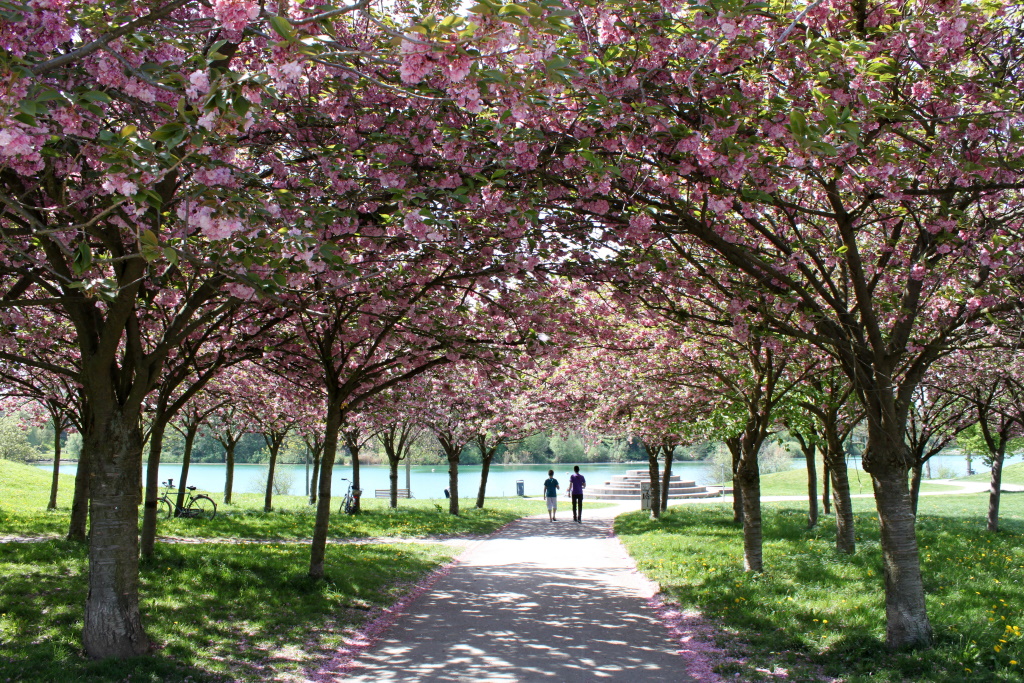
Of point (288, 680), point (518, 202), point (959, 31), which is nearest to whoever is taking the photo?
point (959, 31)

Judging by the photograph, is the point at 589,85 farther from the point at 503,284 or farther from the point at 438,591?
the point at 438,591

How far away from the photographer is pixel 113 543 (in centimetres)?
600

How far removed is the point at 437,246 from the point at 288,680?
165 inches

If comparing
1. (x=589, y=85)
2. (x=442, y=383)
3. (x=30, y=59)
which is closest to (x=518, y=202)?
(x=589, y=85)

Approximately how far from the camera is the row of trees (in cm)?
359

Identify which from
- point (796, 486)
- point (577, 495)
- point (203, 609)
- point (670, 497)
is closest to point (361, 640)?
point (203, 609)

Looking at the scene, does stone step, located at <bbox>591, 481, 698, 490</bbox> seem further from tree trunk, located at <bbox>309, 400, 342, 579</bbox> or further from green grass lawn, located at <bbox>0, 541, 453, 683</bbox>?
tree trunk, located at <bbox>309, 400, 342, 579</bbox>

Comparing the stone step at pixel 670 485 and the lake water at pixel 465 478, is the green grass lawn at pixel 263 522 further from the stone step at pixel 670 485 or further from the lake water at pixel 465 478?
the lake water at pixel 465 478

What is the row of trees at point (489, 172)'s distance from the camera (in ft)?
11.8

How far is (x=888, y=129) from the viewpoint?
500 centimetres

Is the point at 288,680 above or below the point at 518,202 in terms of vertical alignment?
below

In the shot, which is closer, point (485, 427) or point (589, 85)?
point (589, 85)

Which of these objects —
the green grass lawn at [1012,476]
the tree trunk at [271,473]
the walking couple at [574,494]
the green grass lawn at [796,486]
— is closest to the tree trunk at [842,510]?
the walking couple at [574,494]

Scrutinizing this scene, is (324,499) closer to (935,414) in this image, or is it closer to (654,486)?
(654,486)
